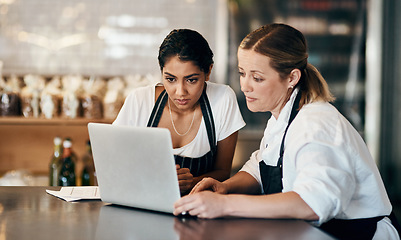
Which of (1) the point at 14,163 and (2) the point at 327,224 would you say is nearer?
(2) the point at 327,224

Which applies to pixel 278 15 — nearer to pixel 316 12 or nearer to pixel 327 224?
pixel 316 12

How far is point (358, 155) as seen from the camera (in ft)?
4.75

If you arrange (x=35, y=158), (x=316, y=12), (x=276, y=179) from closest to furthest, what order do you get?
1. (x=276, y=179)
2. (x=35, y=158)
3. (x=316, y=12)

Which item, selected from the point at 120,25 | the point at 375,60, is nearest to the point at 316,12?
the point at 375,60

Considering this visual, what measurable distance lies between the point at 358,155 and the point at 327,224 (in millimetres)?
221

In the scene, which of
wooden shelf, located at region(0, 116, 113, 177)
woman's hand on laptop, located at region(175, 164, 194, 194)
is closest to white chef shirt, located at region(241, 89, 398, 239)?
woman's hand on laptop, located at region(175, 164, 194, 194)

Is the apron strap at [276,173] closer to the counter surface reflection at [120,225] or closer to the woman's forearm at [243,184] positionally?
the woman's forearm at [243,184]

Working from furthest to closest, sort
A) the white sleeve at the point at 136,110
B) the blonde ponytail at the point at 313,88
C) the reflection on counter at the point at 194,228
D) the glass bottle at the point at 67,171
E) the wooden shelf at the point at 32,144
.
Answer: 1. the wooden shelf at the point at 32,144
2. the glass bottle at the point at 67,171
3. the white sleeve at the point at 136,110
4. the blonde ponytail at the point at 313,88
5. the reflection on counter at the point at 194,228

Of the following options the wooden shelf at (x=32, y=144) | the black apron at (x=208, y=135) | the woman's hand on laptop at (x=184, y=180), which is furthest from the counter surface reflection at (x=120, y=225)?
the wooden shelf at (x=32, y=144)

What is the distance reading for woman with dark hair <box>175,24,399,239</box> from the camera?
1351 millimetres

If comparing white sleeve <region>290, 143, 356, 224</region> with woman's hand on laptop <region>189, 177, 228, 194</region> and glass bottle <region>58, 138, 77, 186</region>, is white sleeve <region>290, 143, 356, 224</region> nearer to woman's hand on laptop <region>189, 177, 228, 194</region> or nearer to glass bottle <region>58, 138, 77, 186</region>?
woman's hand on laptop <region>189, 177, 228, 194</region>

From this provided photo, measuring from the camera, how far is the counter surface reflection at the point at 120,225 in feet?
3.99

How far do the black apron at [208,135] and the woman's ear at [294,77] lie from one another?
1.78ft

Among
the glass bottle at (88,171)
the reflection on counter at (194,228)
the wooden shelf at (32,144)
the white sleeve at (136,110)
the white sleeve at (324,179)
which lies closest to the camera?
the reflection on counter at (194,228)
